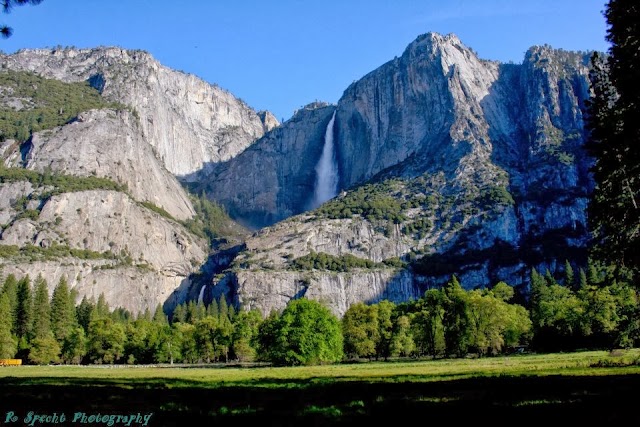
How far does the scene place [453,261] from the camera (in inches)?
7387

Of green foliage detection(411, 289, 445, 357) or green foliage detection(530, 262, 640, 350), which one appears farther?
green foliage detection(411, 289, 445, 357)

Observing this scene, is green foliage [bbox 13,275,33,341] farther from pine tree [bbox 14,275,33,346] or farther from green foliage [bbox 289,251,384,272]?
green foliage [bbox 289,251,384,272]

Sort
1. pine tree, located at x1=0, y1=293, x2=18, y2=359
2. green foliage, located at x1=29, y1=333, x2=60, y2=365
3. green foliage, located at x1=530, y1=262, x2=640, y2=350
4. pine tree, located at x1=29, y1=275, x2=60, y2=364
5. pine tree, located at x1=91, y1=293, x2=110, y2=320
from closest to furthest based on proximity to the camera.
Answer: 1. green foliage, located at x1=530, y1=262, x2=640, y2=350
2. pine tree, located at x1=0, y1=293, x2=18, y2=359
3. green foliage, located at x1=29, y1=333, x2=60, y2=365
4. pine tree, located at x1=29, y1=275, x2=60, y2=364
5. pine tree, located at x1=91, y1=293, x2=110, y2=320

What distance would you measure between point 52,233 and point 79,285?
2410 centimetres

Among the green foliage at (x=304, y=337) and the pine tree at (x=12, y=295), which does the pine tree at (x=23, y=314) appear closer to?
the pine tree at (x=12, y=295)

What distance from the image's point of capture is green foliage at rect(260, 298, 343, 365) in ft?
245

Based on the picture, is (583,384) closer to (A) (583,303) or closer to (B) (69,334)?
(A) (583,303)

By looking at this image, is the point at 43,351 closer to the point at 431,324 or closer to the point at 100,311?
the point at 100,311

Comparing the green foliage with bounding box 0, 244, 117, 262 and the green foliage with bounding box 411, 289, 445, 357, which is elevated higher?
the green foliage with bounding box 0, 244, 117, 262

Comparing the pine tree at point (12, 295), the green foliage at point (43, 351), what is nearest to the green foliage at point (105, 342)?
the green foliage at point (43, 351)

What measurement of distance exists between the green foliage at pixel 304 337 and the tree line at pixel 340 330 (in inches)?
6.1

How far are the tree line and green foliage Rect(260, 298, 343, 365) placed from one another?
15 cm

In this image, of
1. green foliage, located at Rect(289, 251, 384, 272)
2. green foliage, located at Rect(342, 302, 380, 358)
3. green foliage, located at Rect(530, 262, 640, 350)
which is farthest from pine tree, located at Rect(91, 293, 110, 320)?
green foliage, located at Rect(530, 262, 640, 350)

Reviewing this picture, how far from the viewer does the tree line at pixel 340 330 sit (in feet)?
259
